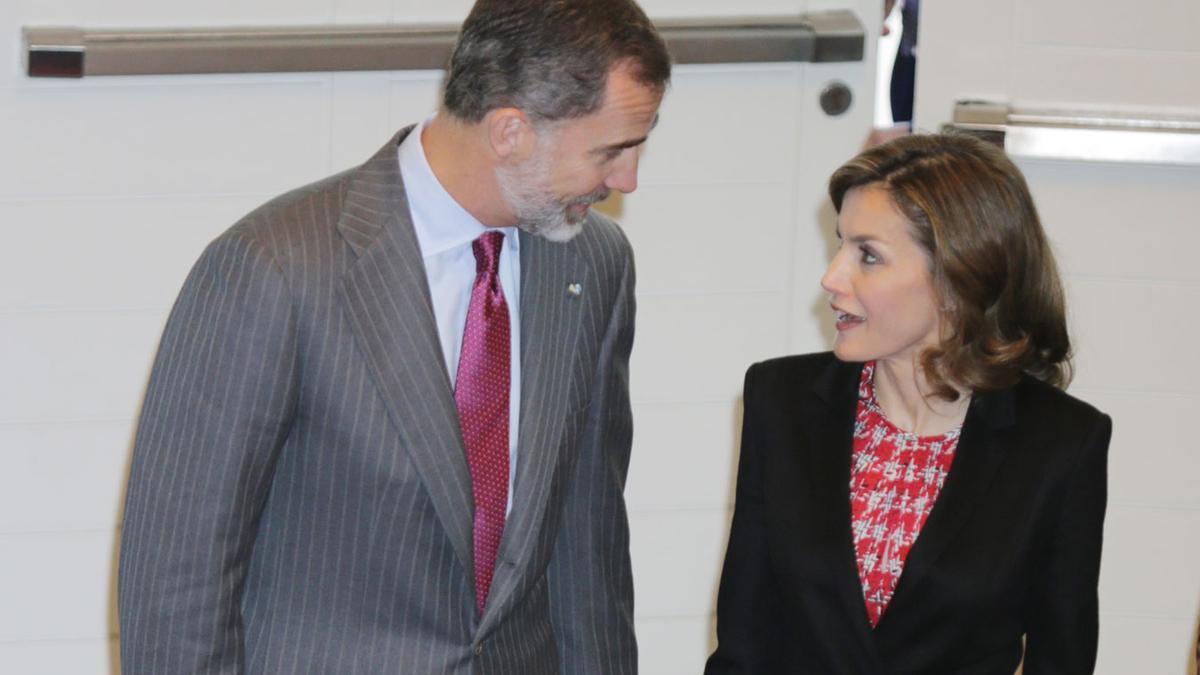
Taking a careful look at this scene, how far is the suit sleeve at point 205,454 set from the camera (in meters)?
1.68

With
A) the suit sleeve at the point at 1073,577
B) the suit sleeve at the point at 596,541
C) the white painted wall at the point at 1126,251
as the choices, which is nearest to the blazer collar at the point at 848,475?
the suit sleeve at the point at 1073,577

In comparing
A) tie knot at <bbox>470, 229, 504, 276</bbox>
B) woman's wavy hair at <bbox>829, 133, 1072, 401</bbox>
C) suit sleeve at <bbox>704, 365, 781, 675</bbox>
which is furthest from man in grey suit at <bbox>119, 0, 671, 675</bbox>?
woman's wavy hair at <bbox>829, 133, 1072, 401</bbox>

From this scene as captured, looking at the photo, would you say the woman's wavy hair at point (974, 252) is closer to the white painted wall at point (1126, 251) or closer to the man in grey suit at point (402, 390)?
the man in grey suit at point (402, 390)

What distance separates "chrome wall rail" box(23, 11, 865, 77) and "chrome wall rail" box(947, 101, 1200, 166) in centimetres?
26

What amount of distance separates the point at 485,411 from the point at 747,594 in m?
0.46

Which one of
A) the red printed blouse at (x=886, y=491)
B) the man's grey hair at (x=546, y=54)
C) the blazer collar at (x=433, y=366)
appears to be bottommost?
the red printed blouse at (x=886, y=491)

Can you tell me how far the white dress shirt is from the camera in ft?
5.98

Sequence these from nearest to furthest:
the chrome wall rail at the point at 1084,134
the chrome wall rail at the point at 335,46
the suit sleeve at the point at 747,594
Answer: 1. the suit sleeve at the point at 747,594
2. the chrome wall rail at the point at 335,46
3. the chrome wall rail at the point at 1084,134

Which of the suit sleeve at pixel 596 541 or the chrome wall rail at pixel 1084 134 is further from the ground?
the chrome wall rail at pixel 1084 134

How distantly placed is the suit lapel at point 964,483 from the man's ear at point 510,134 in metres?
0.67

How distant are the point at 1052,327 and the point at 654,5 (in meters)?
1.10

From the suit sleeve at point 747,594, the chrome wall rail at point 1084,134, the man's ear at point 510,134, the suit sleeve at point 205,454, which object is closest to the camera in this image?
the suit sleeve at point 205,454

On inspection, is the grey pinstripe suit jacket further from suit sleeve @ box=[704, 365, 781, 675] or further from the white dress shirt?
suit sleeve @ box=[704, 365, 781, 675]

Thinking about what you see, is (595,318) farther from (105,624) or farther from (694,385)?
(105,624)
